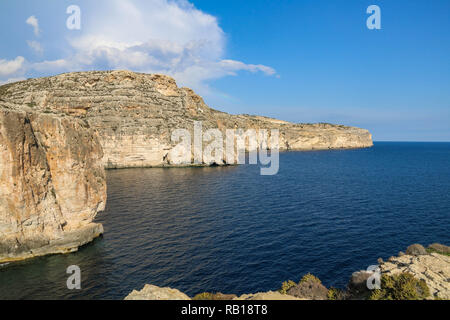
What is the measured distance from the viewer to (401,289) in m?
13.5

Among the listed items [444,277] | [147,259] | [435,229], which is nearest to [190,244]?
[147,259]

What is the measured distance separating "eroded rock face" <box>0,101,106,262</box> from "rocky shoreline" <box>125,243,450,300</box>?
14998 millimetres

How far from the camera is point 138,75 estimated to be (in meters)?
91.2

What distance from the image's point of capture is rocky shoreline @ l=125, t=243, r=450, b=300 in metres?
12.4

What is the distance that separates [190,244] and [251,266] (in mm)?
7161

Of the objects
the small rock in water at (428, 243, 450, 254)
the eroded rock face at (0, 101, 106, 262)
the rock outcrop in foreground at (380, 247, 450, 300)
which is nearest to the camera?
the rock outcrop in foreground at (380, 247, 450, 300)

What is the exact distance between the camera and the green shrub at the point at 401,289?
43.2 feet

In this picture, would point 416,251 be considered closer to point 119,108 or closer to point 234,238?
point 234,238

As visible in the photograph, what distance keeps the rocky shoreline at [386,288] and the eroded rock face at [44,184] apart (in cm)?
1500

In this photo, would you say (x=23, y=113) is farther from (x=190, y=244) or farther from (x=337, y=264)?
(x=337, y=264)

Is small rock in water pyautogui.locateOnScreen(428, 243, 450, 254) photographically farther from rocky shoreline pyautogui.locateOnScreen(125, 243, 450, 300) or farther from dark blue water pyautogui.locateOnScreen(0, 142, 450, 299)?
dark blue water pyautogui.locateOnScreen(0, 142, 450, 299)

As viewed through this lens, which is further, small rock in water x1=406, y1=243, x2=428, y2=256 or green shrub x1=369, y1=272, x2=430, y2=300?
small rock in water x1=406, y1=243, x2=428, y2=256

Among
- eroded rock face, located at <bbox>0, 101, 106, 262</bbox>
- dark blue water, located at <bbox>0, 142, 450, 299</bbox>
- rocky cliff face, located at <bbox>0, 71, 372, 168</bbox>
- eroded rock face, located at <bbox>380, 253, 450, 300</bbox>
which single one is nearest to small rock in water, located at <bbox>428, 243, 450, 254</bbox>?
eroded rock face, located at <bbox>380, 253, 450, 300</bbox>

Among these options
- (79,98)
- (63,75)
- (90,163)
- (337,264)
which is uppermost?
(63,75)
